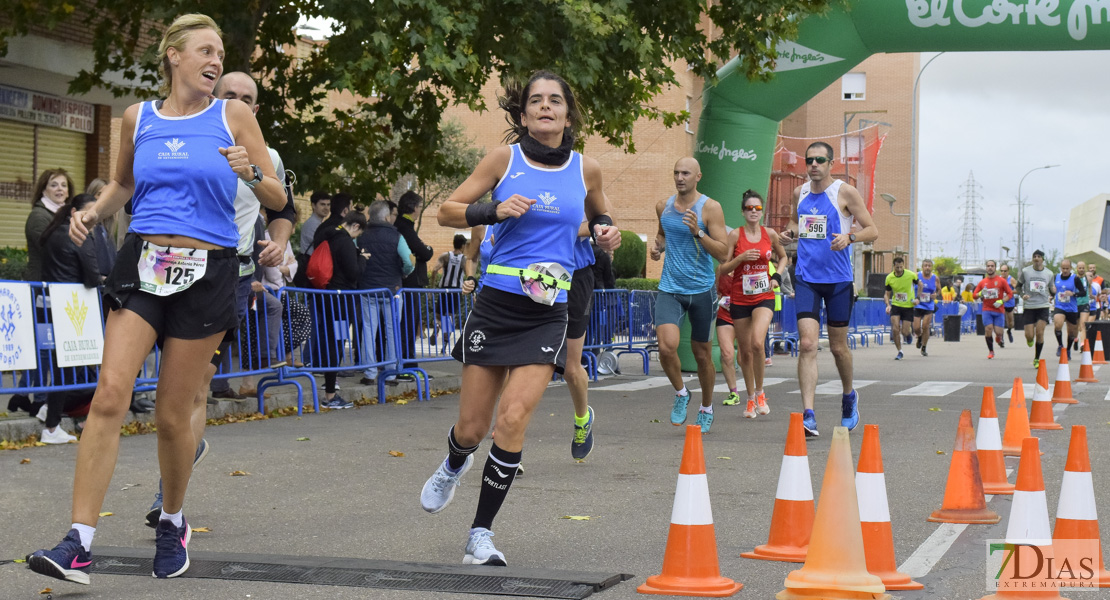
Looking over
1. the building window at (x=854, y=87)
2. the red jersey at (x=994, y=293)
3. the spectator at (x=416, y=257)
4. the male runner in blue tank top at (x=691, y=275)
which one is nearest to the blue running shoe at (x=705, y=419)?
the male runner in blue tank top at (x=691, y=275)

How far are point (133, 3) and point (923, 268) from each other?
16.9 m

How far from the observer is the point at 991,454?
7.40 m

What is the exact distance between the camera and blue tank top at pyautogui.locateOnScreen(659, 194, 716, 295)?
1010cm

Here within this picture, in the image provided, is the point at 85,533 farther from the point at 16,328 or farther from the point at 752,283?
the point at 752,283

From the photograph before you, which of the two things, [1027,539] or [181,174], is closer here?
[1027,539]

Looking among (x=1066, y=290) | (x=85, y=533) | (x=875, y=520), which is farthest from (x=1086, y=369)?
(x=85, y=533)

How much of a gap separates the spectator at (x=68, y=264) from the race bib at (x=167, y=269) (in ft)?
16.8

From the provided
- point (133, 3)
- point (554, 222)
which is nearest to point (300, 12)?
point (133, 3)

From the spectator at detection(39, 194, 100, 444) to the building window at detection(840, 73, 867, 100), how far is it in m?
74.7

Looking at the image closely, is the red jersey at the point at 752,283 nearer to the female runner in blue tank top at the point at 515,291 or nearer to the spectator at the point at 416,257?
the spectator at the point at 416,257

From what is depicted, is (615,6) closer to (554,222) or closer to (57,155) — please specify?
(554,222)

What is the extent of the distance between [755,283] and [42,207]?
564cm

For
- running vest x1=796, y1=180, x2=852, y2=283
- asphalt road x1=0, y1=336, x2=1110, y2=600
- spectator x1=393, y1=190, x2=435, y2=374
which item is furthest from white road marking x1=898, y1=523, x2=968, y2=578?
spectator x1=393, y1=190, x2=435, y2=374

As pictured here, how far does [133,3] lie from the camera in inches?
624
